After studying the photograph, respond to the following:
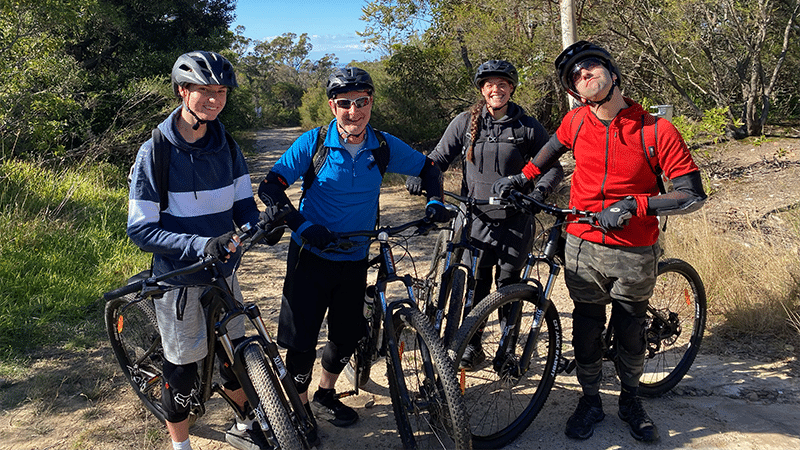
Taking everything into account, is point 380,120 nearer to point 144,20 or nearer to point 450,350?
point 144,20

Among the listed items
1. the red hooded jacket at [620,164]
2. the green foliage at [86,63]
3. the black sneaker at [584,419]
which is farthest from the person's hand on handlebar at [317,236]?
the green foliage at [86,63]

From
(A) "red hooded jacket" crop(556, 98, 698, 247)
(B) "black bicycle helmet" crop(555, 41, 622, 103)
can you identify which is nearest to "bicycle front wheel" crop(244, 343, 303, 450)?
(A) "red hooded jacket" crop(556, 98, 698, 247)

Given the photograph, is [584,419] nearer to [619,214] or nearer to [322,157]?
[619,214]

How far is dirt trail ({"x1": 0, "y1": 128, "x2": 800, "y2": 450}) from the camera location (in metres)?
3.06

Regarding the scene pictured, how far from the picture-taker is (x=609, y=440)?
9.95 ft

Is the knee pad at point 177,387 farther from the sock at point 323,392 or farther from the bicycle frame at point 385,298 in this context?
the bicycle frame at point 385,298

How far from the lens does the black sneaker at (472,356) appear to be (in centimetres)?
343

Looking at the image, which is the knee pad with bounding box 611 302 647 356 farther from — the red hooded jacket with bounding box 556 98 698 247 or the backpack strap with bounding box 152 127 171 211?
the backpack strap with bounding box 152 127 171 211

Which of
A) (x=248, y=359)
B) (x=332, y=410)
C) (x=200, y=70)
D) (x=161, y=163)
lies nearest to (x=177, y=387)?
(x=248, y=359)

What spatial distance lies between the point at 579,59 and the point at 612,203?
29.4 inches

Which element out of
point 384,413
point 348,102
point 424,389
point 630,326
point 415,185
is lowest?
point 384,413

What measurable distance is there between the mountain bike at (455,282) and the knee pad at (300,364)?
0.76 m

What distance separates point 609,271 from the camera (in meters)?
2.89

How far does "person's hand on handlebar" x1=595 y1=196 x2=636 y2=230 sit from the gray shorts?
1928mm
